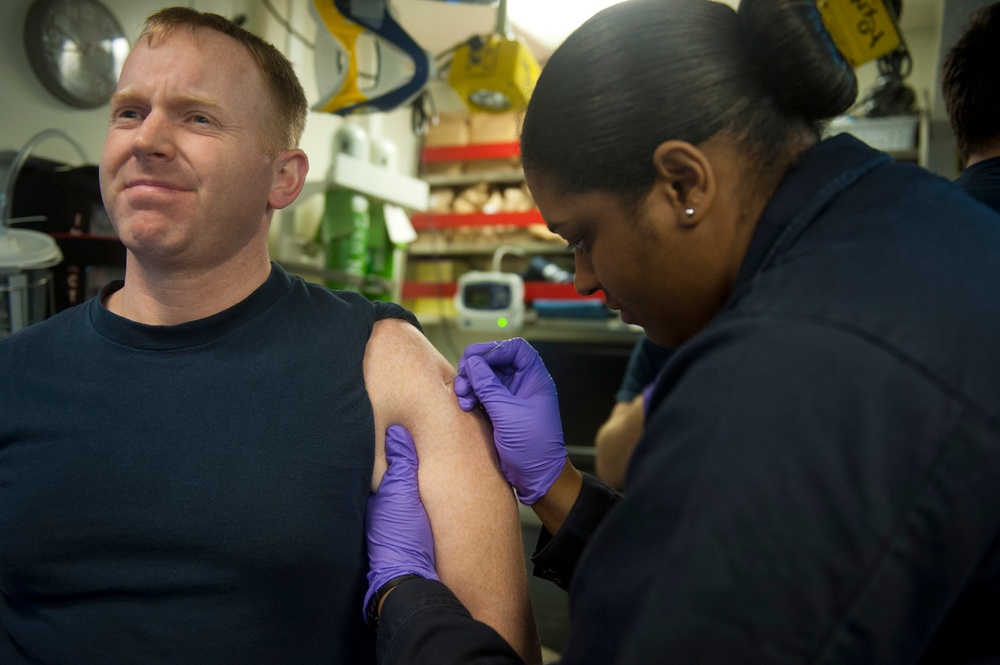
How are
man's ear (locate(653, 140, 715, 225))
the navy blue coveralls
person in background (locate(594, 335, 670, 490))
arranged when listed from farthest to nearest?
person in background (locate(594, 335, 670, 490)) → man's ear (locate(653, 140, 715, 225)) → the navy blue coveralls

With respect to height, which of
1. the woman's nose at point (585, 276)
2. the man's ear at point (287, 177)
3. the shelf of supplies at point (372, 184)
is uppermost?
the man's ear at point (287, 177)

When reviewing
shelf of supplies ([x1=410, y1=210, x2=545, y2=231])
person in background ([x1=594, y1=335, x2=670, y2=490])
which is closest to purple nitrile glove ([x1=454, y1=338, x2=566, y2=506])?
person in background ([x1=594, y1=335, x2=670, y2=490])

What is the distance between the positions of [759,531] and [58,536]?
105 centimetres

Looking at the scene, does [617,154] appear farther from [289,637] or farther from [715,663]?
[289,637]

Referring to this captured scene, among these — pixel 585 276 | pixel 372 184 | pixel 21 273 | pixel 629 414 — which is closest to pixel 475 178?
pixel 372 184

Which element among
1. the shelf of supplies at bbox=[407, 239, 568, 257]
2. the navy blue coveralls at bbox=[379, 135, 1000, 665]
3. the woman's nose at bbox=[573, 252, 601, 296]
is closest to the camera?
the navy blue coveralls at bbox=[379, 135, 1000, 665]

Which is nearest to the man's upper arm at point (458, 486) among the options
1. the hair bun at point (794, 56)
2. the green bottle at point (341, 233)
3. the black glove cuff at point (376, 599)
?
the black glove cuff at point (376, 599)

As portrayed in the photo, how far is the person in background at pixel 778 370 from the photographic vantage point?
58cm

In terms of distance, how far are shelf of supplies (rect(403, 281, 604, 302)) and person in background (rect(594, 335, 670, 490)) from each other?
1.62 metres

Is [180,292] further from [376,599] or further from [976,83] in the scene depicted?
[976,83]

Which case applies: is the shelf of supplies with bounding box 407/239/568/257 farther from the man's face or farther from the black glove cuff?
the black glove cuff

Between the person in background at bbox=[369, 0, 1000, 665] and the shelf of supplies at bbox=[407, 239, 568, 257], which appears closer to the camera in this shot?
the person in background at bbox=[369, 0, 1000, 665]

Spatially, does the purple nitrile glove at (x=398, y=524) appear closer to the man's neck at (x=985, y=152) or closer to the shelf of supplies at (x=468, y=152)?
the man's neck at (x=985, y=152)

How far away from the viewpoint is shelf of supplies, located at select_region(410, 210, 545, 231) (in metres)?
4.86
